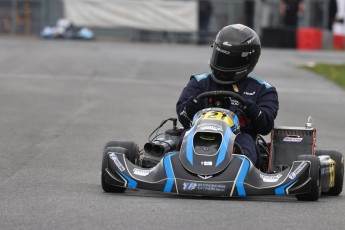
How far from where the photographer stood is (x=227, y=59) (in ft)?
28.1

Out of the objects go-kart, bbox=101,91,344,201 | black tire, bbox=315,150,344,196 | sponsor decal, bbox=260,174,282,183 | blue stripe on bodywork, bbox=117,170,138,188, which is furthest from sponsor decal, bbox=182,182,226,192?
black tire, bbox=315,150,344,196

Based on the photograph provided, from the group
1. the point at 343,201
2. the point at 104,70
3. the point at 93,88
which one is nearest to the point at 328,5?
the point at 104,70

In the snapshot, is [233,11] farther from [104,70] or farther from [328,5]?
[104,70]

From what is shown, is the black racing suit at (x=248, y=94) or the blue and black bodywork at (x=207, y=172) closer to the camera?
the blue and black bodywork at (x=207, y=172)

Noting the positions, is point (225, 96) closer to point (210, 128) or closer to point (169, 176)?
point (210, 128)

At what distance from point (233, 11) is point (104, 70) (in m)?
12.0

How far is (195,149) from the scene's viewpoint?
7.70 meters

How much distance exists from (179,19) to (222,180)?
85.3 ft

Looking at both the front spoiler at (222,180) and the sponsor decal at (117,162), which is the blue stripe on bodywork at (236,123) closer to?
the front spoiler at (222,180)

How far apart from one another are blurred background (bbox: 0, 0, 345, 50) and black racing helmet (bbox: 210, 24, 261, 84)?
2399 centimetres

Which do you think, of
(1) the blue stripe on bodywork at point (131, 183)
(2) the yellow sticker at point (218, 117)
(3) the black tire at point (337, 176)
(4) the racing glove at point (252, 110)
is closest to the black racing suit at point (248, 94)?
(4) the racing glove at point (252, 110)

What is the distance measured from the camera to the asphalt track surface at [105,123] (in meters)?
6.69

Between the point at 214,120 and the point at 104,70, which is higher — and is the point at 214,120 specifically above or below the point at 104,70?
above

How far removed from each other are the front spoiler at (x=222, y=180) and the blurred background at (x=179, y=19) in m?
25.1
